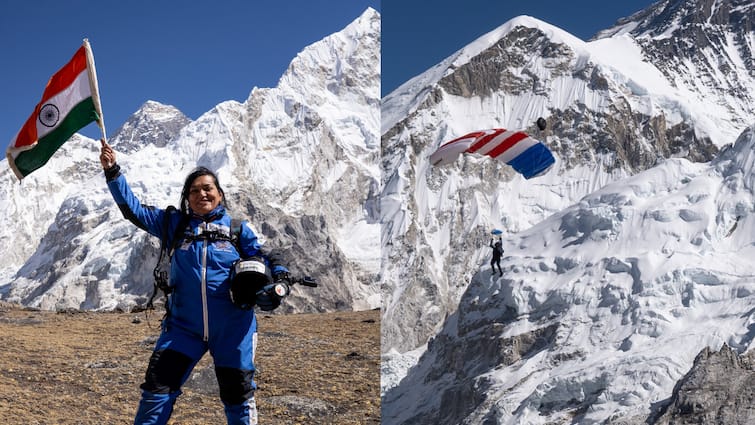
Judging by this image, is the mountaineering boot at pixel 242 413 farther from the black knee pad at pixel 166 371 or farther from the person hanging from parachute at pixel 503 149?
the person hanging from parachute at pixel 503 149

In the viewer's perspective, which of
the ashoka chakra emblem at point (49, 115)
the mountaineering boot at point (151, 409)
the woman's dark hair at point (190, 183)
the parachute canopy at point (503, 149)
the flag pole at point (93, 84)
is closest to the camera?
the mountaineering boot at point (151, 409)

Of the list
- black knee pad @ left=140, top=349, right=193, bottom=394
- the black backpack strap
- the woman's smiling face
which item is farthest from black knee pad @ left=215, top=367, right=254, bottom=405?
the woman's smiling face

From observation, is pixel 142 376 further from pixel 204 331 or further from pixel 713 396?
pixel 713 396

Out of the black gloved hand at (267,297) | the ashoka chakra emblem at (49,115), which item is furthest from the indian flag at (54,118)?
the black gloved hand at (267,297)

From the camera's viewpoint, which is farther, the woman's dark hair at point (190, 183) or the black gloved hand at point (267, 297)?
the woman's dark hair at point (190, 183)

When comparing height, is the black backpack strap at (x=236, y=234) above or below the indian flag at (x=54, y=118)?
below

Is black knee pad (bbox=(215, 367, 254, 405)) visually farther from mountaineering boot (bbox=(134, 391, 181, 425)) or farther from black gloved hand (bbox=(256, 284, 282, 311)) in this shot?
black gloved hand (bbox=(256, 284, 282, 311))

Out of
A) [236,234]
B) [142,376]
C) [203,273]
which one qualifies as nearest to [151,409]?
[203,273]
